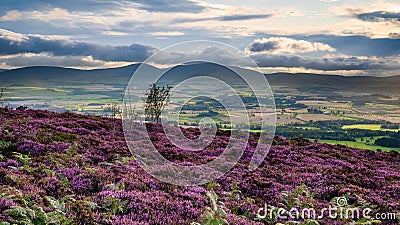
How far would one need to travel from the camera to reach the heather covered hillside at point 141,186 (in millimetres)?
9031

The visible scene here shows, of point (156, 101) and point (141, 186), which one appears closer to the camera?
point (141, 186)

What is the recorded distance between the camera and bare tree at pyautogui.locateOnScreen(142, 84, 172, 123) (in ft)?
123

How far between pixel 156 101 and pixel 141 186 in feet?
86.7

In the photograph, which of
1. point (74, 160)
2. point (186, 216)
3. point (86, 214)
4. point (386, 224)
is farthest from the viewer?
point (74, 160)

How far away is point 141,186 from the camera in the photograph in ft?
39.8

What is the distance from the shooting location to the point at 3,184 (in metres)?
10.9

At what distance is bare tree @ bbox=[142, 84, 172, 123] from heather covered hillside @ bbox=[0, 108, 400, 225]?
47.9ft

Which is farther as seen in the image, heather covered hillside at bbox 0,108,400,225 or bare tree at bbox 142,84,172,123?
bare tree at bbox 142,84,172,123

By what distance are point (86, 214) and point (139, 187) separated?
335cm

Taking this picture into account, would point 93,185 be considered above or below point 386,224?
above

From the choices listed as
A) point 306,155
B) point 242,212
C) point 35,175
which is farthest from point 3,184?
point 306,155

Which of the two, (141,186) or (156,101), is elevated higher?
(156,101)

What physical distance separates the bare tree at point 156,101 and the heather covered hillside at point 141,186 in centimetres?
1460

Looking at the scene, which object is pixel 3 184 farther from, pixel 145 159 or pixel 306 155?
pixel 306 155
